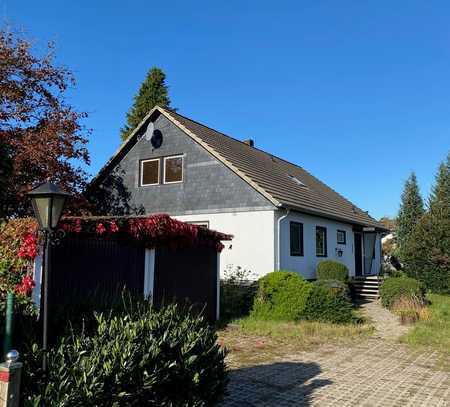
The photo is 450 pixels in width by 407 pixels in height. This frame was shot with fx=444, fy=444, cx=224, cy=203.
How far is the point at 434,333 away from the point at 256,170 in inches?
382

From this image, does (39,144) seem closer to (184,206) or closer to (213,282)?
(184,206)

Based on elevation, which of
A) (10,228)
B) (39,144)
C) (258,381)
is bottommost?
(258,381)

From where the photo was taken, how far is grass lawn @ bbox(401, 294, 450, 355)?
983 cm

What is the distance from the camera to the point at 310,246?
17969 millimetres

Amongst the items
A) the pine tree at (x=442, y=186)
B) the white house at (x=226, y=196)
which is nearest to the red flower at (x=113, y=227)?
the white house at (x=226, y=196)

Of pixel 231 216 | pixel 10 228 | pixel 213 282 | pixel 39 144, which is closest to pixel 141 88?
pixel 39 144

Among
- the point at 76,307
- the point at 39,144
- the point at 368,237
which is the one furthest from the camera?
the point at 368,237

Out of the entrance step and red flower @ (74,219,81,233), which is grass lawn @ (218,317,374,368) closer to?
red flower @ (74,219,81,233)

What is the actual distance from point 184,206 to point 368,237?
12400mm

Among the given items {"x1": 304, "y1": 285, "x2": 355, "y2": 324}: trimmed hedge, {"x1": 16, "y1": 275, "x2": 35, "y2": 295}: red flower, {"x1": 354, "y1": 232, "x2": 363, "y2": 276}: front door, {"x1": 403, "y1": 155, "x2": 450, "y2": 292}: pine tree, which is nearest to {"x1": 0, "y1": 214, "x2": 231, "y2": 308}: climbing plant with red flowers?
{"x1": 16, "y1": 275, "x2": 35, "y2": 295}: red flower

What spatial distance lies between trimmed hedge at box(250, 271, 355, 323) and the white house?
7.88 ft

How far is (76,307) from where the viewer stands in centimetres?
530

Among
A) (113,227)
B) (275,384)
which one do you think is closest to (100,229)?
(113,227)

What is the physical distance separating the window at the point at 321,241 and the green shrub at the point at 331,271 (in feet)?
3.77
